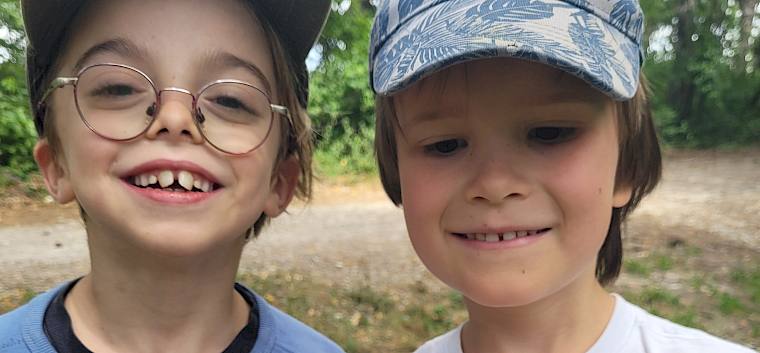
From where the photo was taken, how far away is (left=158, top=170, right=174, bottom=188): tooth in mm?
1467

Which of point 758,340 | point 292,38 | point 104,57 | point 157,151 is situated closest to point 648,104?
point 292,38

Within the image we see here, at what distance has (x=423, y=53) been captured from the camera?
1.38 metres

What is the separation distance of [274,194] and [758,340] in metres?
3.41

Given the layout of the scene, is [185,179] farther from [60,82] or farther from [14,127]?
[14,127]

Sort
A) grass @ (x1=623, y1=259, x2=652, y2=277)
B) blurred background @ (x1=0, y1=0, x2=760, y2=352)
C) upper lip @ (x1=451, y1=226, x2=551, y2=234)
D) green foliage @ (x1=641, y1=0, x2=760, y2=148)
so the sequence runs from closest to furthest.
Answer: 1. upper lip @ (x1=451, y1=226, x2=551, y2=234)
2. blurred background @ (x1=0, y1=0, x2=760, y2=352)
3. grass @ (x1=623, y1=259, x2=652, y2=277)
4. green foliage @ (x1=641, y1=0, x2=760, y2=148)

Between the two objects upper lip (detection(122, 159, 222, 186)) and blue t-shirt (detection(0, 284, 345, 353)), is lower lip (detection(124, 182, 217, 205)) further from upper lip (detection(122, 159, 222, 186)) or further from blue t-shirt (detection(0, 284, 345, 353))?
blue t-shirt (detection(0, 284, 345, 353))

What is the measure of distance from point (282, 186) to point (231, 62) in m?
0.42

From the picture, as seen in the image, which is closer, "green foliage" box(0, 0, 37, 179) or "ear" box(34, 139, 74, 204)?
"ear" box(34, 139, 74, 204)

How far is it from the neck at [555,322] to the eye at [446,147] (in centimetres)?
43

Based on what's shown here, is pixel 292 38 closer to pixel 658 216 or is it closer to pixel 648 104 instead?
pixel 648 104

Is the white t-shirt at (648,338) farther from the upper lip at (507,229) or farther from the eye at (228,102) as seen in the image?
the eye at (228,102)

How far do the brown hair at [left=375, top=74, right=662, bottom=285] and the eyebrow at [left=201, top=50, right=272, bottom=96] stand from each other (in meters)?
0.30

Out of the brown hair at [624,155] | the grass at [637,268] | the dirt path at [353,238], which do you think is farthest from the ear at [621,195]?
the grass at [637,268]

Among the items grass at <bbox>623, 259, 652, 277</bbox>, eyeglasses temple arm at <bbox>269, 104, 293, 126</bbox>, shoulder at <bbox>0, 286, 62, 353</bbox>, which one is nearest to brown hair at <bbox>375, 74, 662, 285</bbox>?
eyeglasses temple arm at <bbox>269, 104, 293, 126</bbox>
